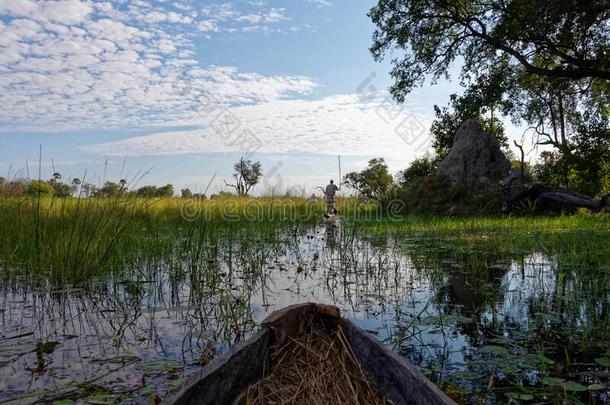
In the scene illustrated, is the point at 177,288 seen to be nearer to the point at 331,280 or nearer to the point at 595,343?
the point at 331,280

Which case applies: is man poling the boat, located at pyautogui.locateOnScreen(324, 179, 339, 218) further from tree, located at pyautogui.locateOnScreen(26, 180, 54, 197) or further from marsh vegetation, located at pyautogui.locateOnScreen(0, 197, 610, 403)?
tree, located at pyautogui.locateOnScreen(26, 180, 54, 197)

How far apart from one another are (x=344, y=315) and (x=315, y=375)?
1.65m

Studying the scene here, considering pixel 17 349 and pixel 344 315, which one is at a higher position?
pixel 17 349

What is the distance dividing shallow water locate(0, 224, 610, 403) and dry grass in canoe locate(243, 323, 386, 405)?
53cm

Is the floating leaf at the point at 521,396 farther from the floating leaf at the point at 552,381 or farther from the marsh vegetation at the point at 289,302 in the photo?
the floating leaf at the point at 552,381

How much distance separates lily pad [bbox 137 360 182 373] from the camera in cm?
286

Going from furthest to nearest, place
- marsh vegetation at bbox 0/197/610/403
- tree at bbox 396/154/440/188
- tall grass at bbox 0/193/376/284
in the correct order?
tree at bbox 396/154/440/188, tall grass at bbox 0/193/376/284, marsh vegetation at bbox 0/197/610/403

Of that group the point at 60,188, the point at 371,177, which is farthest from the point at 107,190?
the point at 371,177

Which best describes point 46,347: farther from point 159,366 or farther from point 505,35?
point 505,35

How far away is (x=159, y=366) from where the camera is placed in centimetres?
290

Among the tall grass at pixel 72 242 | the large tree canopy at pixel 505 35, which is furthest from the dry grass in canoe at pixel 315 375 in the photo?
the large tree canopy at pixel 505 35

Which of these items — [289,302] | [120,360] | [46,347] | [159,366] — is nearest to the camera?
[159,366]

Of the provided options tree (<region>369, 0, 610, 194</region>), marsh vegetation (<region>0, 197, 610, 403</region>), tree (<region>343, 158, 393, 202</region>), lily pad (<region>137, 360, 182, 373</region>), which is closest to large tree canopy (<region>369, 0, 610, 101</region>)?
tree (<region>369, 0, 610, 194</region>)

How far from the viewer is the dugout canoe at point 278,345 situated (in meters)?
2.01
